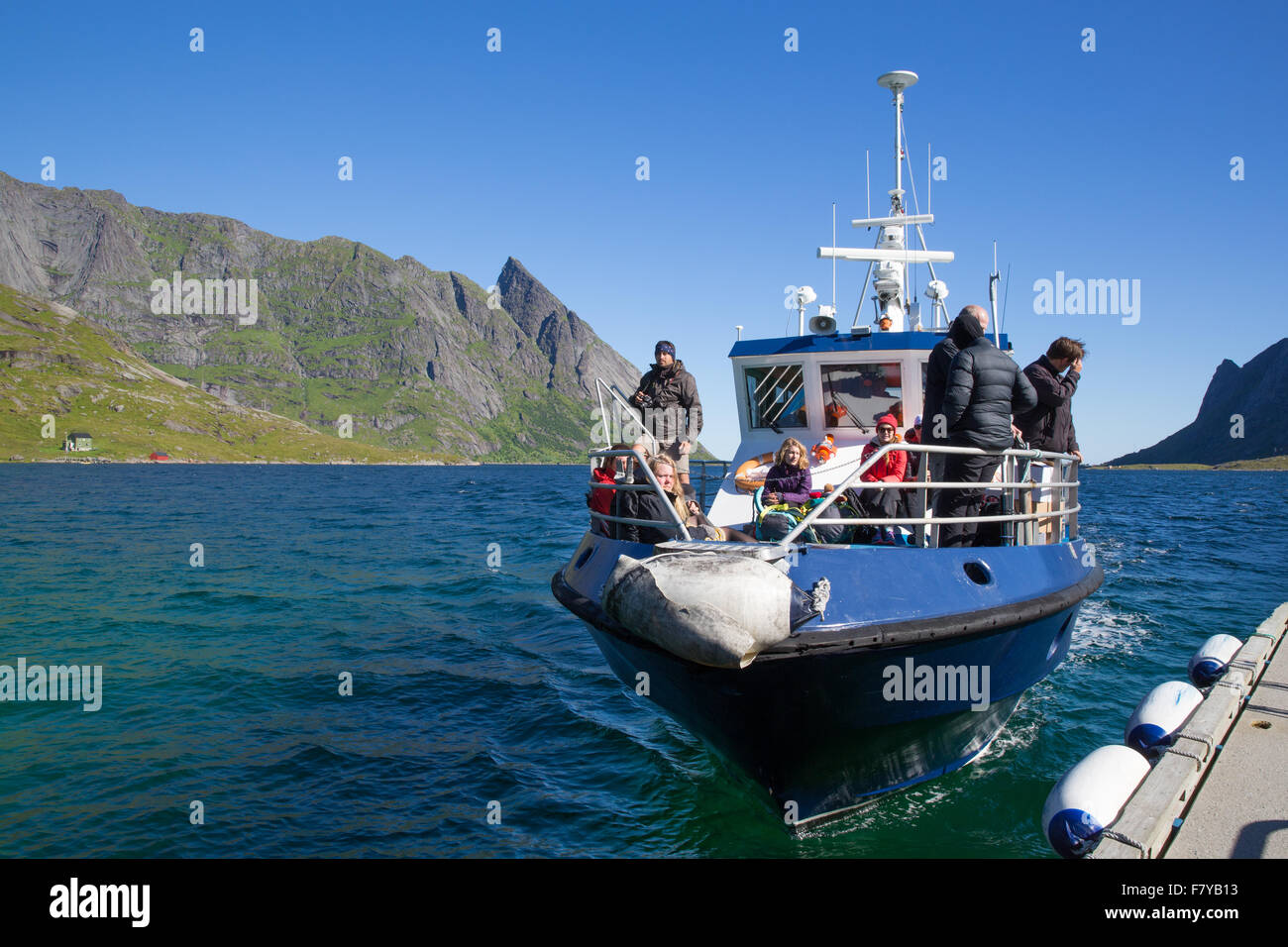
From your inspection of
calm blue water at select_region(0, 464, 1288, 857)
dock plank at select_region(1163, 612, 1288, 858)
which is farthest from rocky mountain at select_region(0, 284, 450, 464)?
dock plank at select_region(1163, 612, 1288, 858)

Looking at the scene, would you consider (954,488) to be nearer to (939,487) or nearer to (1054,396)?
(939,487)

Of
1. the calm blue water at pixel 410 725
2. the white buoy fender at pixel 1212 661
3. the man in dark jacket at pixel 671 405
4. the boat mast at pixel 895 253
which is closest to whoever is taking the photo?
the calm blue water at pixel 410 725

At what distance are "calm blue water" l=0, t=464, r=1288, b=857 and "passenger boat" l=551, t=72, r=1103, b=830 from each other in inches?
35.4

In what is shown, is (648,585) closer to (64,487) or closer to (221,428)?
(64,487)

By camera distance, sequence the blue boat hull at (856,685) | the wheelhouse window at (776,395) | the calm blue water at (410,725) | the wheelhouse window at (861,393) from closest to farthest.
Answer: the blue boat hull at (856,685) < the calm blue water at (410,725) < the wheelhouse window at (861,393) < the wheelhouse window at (776,395)

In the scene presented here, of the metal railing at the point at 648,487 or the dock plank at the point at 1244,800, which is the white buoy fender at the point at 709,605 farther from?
the dock plank at the point at 1244,800

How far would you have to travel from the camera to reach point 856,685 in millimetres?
5680

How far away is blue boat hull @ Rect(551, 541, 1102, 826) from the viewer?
5531mm

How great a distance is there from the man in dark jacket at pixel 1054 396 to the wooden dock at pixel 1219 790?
267cm

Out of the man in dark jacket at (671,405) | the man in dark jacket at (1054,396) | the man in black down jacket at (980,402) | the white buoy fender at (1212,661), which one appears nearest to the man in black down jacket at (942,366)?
the man in black down jacket at (980,402)

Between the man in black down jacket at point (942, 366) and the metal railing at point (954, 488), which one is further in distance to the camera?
the man in black down jacket at point (942, 366)

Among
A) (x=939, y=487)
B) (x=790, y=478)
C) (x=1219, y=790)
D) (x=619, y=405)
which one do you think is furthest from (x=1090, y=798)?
(x=619, y=405)

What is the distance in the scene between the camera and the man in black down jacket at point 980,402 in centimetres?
622

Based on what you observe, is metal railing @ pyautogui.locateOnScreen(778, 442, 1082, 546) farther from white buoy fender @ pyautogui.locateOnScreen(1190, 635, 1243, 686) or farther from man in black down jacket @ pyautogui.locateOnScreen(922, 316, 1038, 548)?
white buoy fender @ pyautogui.locateOnScreen(1190, 635, 1243, 686)
